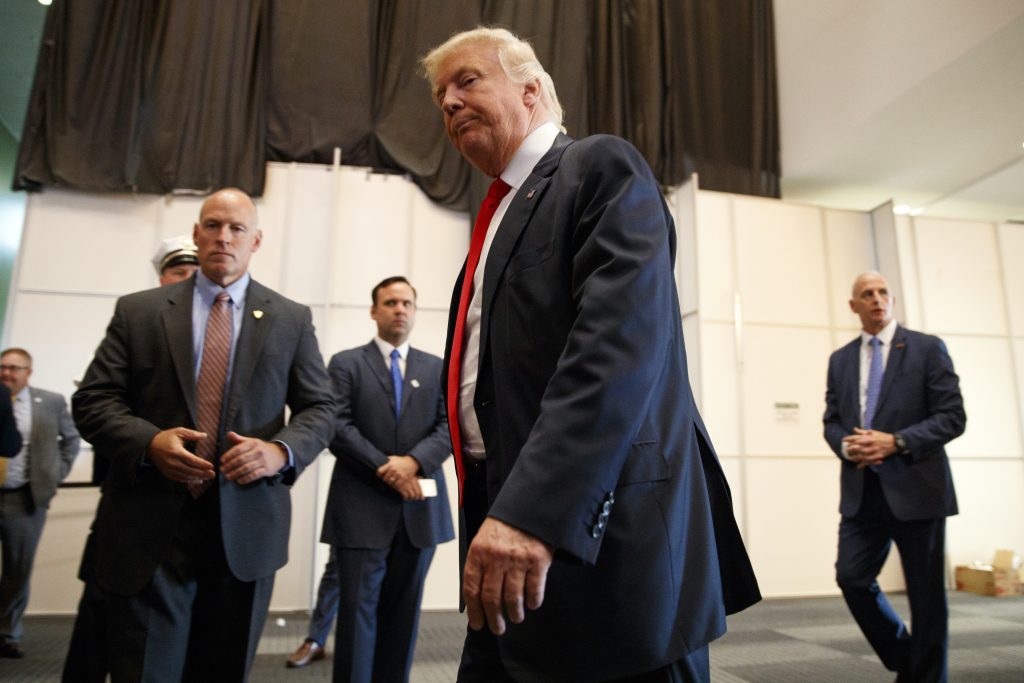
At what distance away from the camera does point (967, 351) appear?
20.8 ft

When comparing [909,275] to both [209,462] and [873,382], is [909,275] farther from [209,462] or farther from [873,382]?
[209,462]

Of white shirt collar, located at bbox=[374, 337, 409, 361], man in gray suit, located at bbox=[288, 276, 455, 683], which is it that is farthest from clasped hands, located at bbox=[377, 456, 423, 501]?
white shirt collar, located at bbox=[374, 337, 409, 361]

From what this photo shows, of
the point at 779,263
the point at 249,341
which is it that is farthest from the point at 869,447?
the point at 779,263

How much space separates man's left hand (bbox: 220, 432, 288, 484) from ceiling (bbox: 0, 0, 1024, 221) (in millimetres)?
5094

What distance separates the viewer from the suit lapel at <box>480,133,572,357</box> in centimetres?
115

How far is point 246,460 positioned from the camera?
68.9 inches

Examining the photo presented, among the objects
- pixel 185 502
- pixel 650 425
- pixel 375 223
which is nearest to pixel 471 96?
pixel 650 425

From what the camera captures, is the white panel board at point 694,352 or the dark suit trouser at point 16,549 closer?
the dark suit trouser at point 16,549

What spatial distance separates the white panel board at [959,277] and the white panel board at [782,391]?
1148 millimetres

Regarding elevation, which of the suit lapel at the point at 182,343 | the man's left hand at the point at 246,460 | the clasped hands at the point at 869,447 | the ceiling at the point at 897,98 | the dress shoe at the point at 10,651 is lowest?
the dress shoe at the point at 10,651

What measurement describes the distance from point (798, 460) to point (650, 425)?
545cm

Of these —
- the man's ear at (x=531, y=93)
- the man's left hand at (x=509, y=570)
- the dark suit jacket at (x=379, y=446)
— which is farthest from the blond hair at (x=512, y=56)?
the dark suit jacket at (x=379, y=446)

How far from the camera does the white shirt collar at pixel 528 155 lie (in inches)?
50.9

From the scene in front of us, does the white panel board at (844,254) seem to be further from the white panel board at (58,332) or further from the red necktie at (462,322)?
the white panel board at (58,332)
